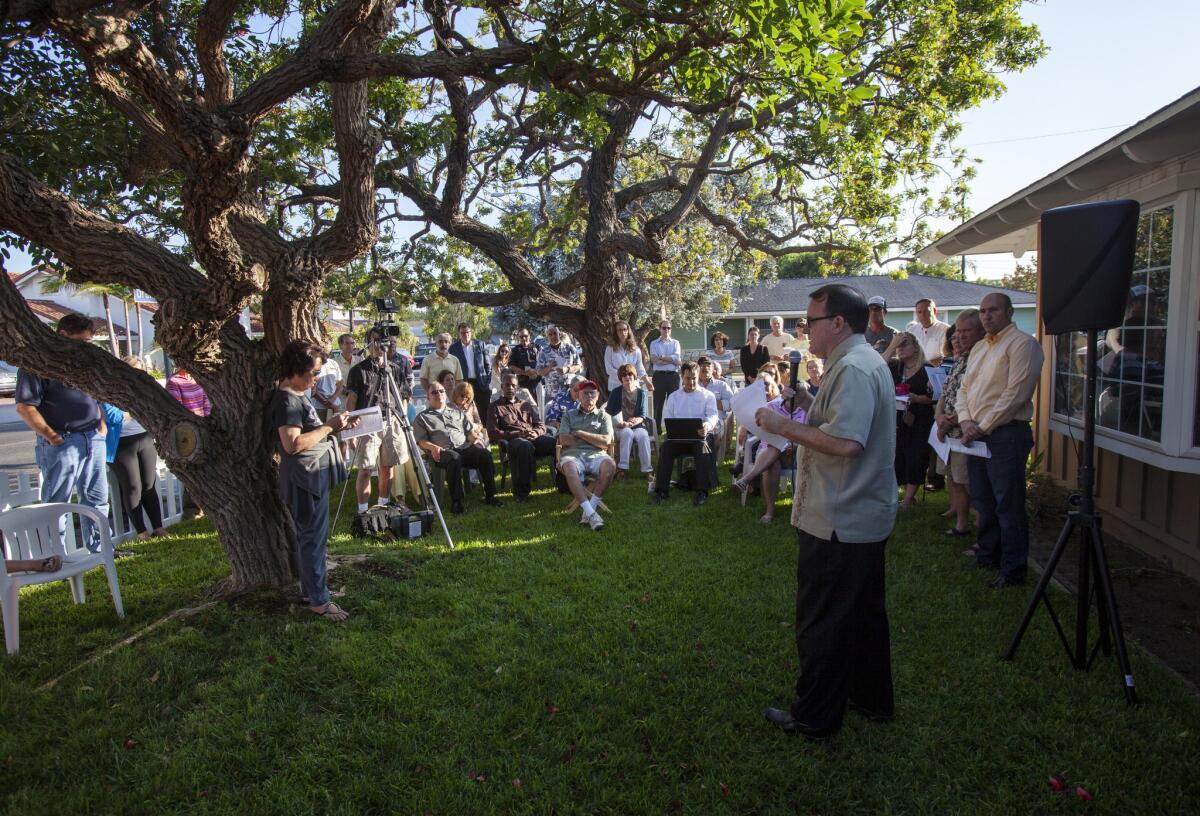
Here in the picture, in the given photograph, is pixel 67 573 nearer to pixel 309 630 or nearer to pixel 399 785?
pixel 309 630

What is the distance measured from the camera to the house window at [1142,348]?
5051mm

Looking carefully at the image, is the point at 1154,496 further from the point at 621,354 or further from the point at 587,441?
the point at 621,354

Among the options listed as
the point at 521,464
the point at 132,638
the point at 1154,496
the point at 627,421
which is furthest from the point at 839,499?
the point at 627,421

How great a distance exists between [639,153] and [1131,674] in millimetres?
12543

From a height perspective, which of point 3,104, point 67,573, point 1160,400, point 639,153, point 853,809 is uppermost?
point 639,153

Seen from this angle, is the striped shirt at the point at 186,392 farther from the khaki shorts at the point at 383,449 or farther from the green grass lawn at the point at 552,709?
the green grass lawn at the point at 552,709

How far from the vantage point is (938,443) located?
19.0 feet

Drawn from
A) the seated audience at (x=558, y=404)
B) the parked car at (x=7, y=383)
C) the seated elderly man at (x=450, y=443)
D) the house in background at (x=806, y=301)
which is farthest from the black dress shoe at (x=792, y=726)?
the parked car at (x=7, y=383)

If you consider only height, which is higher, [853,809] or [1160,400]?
[1160,400]

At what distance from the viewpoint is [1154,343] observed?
5148 millimetres

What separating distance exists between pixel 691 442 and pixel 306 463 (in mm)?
4618

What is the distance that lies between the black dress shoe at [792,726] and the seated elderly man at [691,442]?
423cm

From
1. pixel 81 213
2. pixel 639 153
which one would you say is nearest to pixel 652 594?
pixel 81 213

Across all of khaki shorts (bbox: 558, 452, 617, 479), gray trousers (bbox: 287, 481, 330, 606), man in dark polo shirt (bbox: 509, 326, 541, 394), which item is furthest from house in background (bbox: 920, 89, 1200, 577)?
man in dark polo shirt (bbox: 509, 326, 541, 394)
